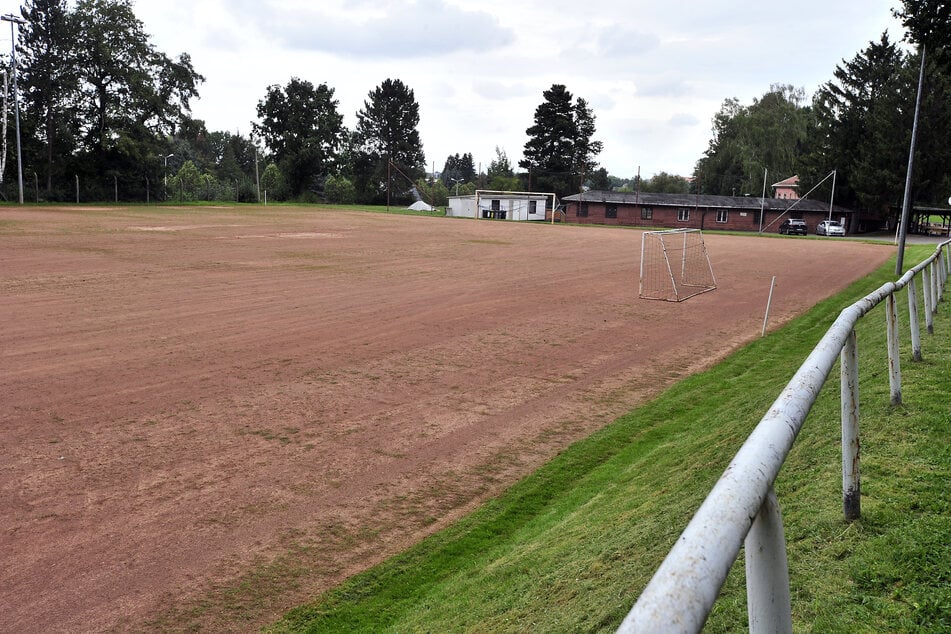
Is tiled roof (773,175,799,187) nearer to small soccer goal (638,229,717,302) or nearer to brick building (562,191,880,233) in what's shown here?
brick building (562,191,880,233)

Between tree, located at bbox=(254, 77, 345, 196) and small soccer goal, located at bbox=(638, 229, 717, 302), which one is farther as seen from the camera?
tree, located at bbox=(254, 77, 345, 196)

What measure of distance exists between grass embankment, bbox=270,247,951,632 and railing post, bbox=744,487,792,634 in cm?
155

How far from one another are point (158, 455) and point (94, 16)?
66520 mm

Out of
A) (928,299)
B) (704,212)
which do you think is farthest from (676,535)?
(704,212)

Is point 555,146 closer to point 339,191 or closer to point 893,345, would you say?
point 339,191

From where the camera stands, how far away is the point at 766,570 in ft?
5.76

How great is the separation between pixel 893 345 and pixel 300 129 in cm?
8938

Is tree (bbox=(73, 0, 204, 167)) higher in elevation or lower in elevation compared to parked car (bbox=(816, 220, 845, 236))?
higher

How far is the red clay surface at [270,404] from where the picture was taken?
614cm

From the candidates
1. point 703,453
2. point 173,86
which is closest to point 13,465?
point 703,453

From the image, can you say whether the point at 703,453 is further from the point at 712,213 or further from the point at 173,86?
the point at 173,86

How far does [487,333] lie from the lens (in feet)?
50.7

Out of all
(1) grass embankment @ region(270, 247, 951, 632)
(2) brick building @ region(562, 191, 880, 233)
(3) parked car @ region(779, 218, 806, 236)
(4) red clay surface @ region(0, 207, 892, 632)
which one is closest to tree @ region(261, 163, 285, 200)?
(2) brick building @ region(562, 191, 880, 233)

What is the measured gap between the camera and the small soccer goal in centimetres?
2233
